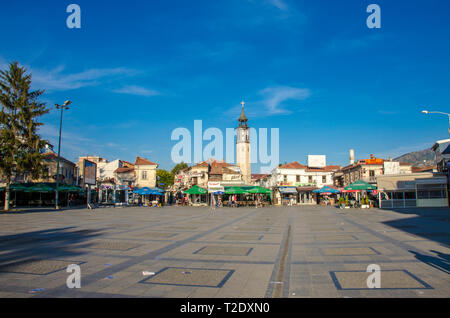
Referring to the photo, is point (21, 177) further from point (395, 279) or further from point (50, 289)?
point (395, 279)

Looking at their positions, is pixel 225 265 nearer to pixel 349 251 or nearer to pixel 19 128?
pixel 349 251

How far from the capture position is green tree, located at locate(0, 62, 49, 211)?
3008cm

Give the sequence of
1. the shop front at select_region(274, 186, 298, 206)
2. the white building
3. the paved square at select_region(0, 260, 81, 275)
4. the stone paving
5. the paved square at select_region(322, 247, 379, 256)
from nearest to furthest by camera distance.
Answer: the stone paving
the paved square at select_region(0, 260, 81, 275)
the paved square at select_region(322, 247, 379, 256)
the shop front at select_region(274, 186, 298, 206)
the white building

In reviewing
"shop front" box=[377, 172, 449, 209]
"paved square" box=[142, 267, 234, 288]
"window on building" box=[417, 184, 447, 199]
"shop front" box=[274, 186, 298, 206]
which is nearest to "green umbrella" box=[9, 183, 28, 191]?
"paved square" box=[142, 267, 234, 288]

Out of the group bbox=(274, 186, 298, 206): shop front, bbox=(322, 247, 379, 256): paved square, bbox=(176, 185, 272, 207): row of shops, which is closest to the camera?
bbox=(322, 247, 379, 256): paved square

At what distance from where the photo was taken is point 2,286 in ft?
19.6

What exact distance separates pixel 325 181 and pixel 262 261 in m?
54.4

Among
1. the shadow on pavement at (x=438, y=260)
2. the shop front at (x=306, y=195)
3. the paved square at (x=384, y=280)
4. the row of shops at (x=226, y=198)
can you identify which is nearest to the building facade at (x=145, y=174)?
the row of shops at (x=226, y=198)

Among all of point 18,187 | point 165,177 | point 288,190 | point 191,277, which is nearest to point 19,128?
point 18,187

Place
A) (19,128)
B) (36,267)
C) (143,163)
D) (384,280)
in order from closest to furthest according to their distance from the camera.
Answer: (384,280) → (36,267) → (19,128) → (143,163)

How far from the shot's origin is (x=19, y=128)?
31.4 m

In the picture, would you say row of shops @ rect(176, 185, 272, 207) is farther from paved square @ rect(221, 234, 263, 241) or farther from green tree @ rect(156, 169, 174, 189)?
green tree @ rect(156, 169, 174, 189)

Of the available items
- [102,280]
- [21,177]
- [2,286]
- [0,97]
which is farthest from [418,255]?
[21,177]

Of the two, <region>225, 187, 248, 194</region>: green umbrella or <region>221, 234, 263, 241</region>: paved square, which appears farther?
<region>225, 187, 248, 194</region>: green umbrella
